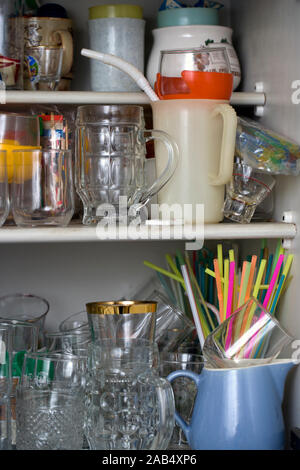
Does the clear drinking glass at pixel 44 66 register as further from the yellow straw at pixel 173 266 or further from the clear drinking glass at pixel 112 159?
the yellow straw at pixel 173 266

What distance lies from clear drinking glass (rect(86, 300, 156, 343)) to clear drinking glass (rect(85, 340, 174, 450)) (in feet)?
0.05

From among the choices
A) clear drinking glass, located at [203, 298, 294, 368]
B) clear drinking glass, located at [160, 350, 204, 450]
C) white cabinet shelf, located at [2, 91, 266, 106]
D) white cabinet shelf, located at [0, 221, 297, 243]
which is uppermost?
white cabinet shelf, located at [2, 91, 266, 106]

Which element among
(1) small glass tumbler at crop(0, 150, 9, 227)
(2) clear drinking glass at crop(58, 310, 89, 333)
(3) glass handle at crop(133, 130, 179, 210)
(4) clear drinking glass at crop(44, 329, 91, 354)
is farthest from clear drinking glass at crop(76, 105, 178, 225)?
(2) clear drinking glass at crop(58, 310, 89, 333)

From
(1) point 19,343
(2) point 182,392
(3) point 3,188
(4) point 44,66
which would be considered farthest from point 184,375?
(4) point 44,66

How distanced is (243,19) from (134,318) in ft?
2.23

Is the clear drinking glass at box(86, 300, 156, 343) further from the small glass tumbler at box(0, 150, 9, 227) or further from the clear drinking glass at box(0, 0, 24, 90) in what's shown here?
the clear drinking glass at box(0, 0, 24, 90)

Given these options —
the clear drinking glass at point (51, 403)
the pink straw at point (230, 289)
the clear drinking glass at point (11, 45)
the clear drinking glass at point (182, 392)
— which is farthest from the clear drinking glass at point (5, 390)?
the clear drinking glass at point (11, 45)

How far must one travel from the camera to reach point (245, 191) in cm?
109

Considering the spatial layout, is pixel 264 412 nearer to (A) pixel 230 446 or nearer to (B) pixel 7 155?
(A) pixel 230 446

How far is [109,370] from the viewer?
37.9 inches

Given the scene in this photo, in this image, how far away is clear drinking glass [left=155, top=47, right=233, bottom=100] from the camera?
1.03 m

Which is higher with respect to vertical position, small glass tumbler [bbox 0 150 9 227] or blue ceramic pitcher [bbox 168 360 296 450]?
small glass tumbler [bbox 0 150 9 227]
